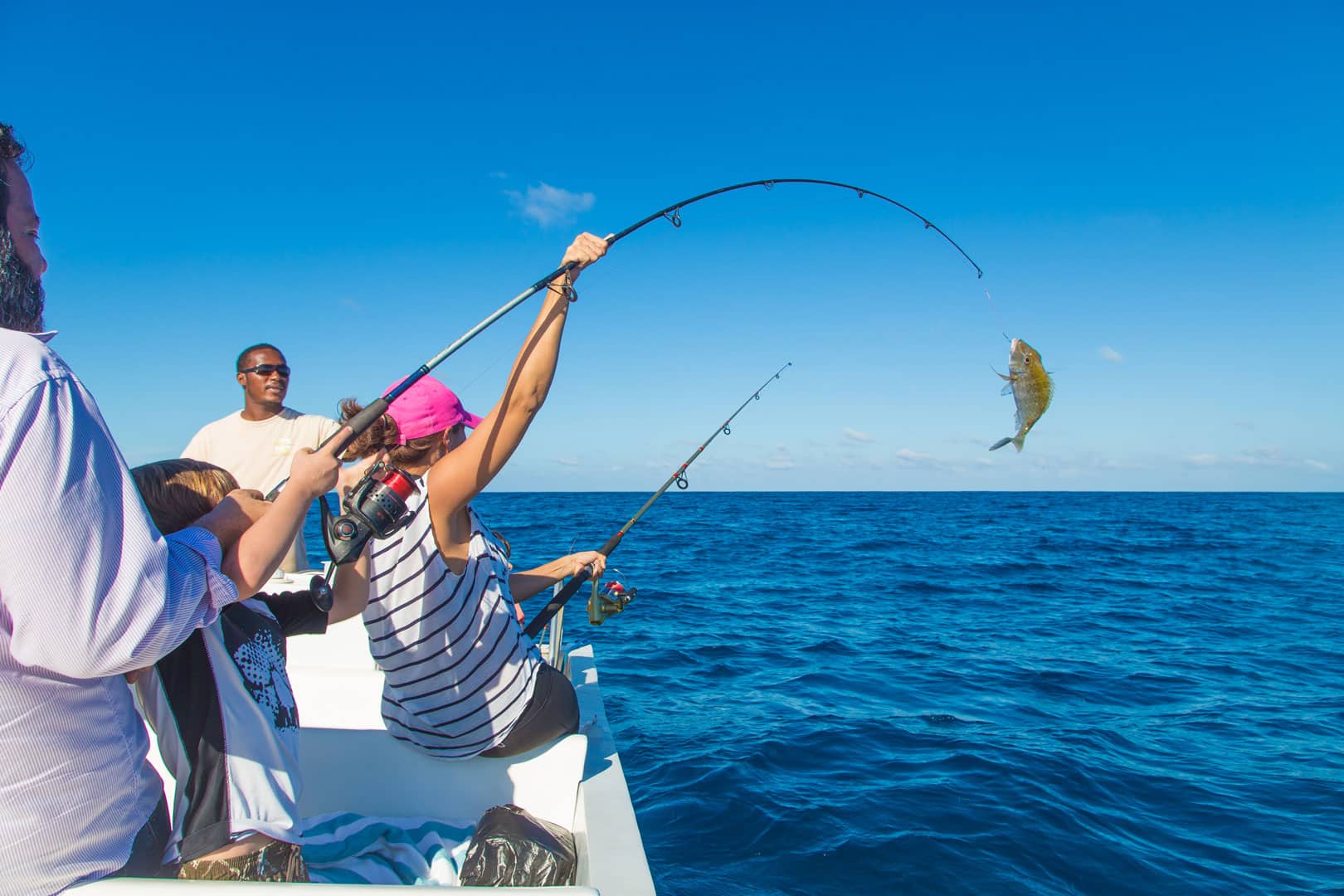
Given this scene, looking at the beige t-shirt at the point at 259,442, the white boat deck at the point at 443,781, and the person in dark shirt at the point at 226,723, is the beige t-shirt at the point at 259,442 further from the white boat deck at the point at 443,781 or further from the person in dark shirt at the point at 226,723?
the person in dark shirt at the point at 226,723

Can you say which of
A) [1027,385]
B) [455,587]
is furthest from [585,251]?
[1027,385]

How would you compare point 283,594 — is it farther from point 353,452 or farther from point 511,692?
point 511,692

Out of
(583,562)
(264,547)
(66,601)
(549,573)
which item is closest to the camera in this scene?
(66,601)

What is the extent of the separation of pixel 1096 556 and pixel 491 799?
58.7 feet

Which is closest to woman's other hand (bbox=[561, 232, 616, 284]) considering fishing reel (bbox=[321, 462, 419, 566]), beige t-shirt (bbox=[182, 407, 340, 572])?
fishing reel (bbox=[321, 462, 419, 566])

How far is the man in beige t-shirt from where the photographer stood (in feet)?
13.7

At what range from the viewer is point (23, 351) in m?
1.10

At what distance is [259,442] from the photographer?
420 centimetres

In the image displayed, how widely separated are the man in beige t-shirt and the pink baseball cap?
7.44 ft

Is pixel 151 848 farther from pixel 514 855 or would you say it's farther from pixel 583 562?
pixel 583 562

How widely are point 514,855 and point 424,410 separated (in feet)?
4.11

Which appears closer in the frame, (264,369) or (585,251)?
(585,251)

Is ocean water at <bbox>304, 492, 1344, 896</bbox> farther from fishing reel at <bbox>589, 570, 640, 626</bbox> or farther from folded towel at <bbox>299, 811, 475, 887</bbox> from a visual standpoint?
folded towel at <bbox>299, 811, 475, 887</bbox>

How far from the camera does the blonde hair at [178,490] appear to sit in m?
1.61
